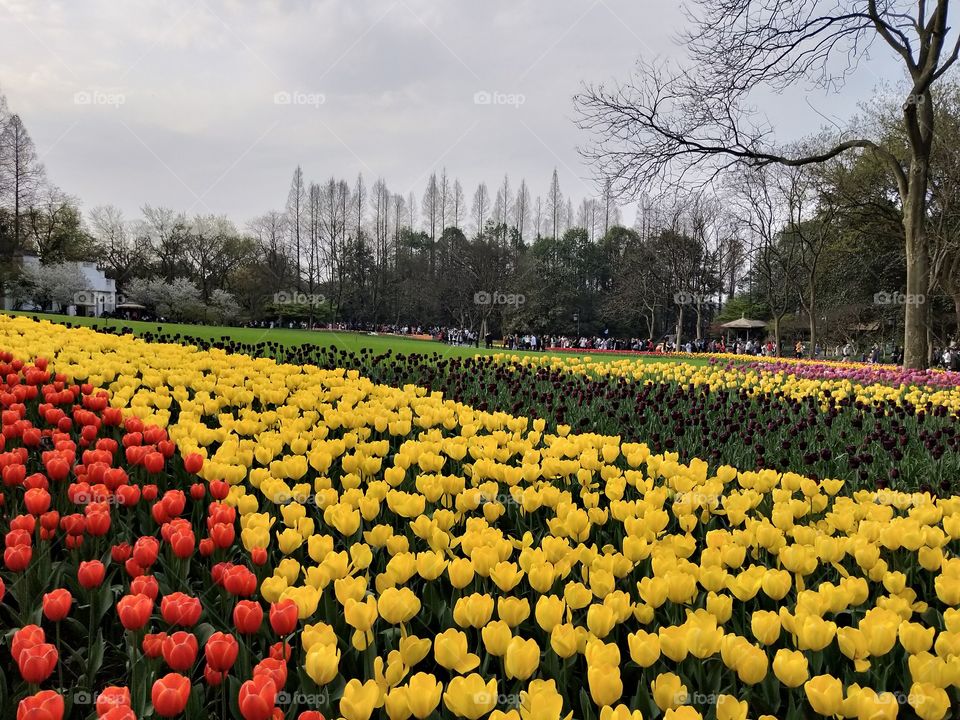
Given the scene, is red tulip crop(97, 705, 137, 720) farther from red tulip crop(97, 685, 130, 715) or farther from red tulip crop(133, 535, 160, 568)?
red tulip crop(133, 535, 160, 568)

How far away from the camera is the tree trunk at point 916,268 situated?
14.4m

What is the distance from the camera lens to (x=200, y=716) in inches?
62.1

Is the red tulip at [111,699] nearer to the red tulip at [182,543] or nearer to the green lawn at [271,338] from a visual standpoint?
the red tulip at [182,543]

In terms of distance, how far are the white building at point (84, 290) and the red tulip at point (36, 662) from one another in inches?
1747

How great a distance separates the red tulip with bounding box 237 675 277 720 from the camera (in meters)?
1.25

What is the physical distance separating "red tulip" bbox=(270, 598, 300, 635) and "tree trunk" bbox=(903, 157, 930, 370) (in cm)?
1603

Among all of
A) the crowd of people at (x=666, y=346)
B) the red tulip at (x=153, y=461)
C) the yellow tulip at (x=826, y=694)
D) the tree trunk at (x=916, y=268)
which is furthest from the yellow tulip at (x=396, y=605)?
the crowd of people at (x=666, y=346)

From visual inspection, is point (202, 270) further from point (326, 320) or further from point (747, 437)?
point (747, 437)

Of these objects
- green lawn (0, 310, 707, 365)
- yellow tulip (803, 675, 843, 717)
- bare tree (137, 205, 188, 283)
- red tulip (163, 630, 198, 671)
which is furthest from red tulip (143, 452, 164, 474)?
bare tree (137, 205, 188, 283)

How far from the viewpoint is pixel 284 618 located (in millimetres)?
1604

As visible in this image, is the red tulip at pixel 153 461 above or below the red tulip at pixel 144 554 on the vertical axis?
above

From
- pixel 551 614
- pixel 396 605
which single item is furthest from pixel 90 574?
pixel 551 614

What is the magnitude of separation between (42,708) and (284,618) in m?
0.52

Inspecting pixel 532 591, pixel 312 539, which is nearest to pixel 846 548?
pixel 532 591
